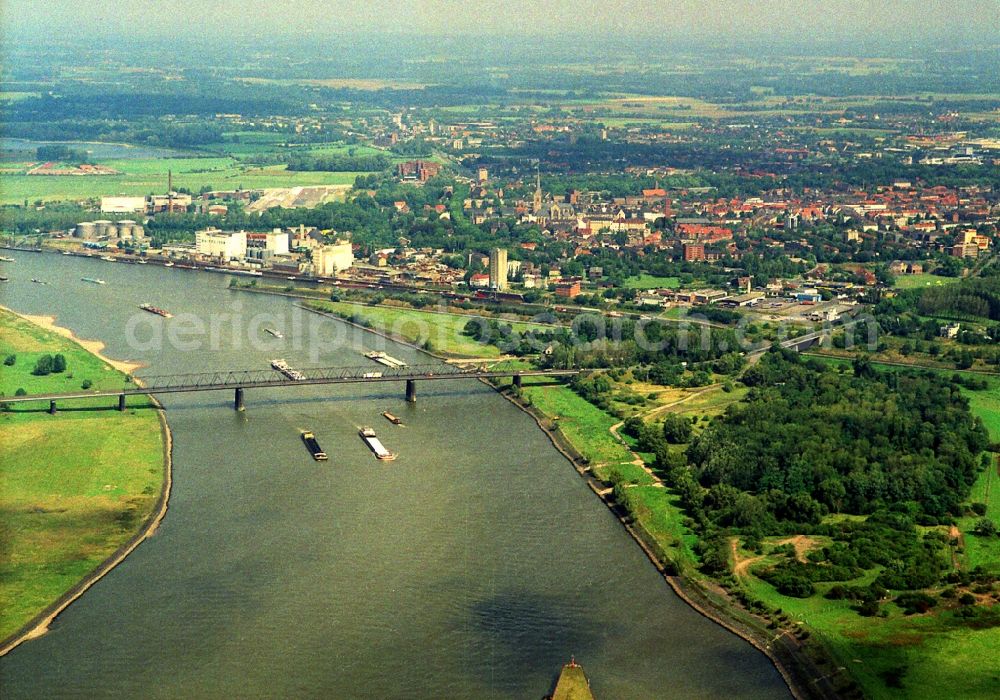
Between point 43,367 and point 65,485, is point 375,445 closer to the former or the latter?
point 65,485

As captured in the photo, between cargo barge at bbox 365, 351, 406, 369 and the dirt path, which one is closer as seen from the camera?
the dirt path

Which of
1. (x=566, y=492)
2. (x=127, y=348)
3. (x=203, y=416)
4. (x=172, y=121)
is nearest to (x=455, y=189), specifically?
(x=172, y=121)

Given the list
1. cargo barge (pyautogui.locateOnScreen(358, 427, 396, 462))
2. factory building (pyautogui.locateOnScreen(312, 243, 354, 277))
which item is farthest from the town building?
cargo barge (pyautogui.locateOnScreen(358, 427, 396, 462))

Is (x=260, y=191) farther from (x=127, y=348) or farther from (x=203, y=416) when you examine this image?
(x=203, y=416)

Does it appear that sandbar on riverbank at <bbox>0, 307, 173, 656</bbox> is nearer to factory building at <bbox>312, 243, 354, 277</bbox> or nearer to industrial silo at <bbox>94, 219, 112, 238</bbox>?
factory building at <bbox>312, 243, 354, 277</bbox>

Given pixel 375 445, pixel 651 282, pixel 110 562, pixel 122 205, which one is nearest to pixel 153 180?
pixel 122 205
